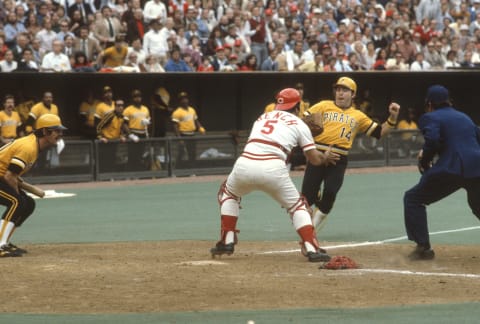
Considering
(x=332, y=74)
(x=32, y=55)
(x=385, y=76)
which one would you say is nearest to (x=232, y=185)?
(x=32, y=55)

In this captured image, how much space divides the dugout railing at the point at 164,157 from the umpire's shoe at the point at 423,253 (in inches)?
467

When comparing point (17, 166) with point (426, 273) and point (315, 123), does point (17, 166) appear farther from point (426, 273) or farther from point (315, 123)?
point (426, 273)

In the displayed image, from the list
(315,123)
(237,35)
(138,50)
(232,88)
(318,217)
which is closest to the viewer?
(315,123)

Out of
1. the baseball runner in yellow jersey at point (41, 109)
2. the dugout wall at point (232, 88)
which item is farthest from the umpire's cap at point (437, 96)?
the dugout wall at point (232, 88)

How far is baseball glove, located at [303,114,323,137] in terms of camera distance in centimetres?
1193

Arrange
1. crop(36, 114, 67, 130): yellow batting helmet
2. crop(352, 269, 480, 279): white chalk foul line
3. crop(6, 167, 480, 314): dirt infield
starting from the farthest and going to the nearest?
crop(36, 114, 67, 130): yellow batting helmet
crop(352, 269, 480, 279): white chalk foul line
crop(6, 167, 480, 314): dirt infield

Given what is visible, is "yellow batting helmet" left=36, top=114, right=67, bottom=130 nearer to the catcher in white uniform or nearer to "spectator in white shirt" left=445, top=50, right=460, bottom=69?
the catcher in white uniform

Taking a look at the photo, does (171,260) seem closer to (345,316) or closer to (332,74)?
(345,316)

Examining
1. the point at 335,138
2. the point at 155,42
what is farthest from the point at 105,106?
the point at 335,138

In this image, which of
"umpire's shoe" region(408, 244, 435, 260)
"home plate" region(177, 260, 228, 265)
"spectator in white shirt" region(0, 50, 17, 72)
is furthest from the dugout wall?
"umpire's shoe" region(408, 244, 435, 260)

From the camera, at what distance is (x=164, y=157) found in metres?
23.3

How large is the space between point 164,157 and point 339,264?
13049 millimetres

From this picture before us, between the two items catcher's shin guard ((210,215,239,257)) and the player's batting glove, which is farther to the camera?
the player's batting glove

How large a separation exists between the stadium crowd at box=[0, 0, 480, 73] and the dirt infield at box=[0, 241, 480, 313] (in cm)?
1107
